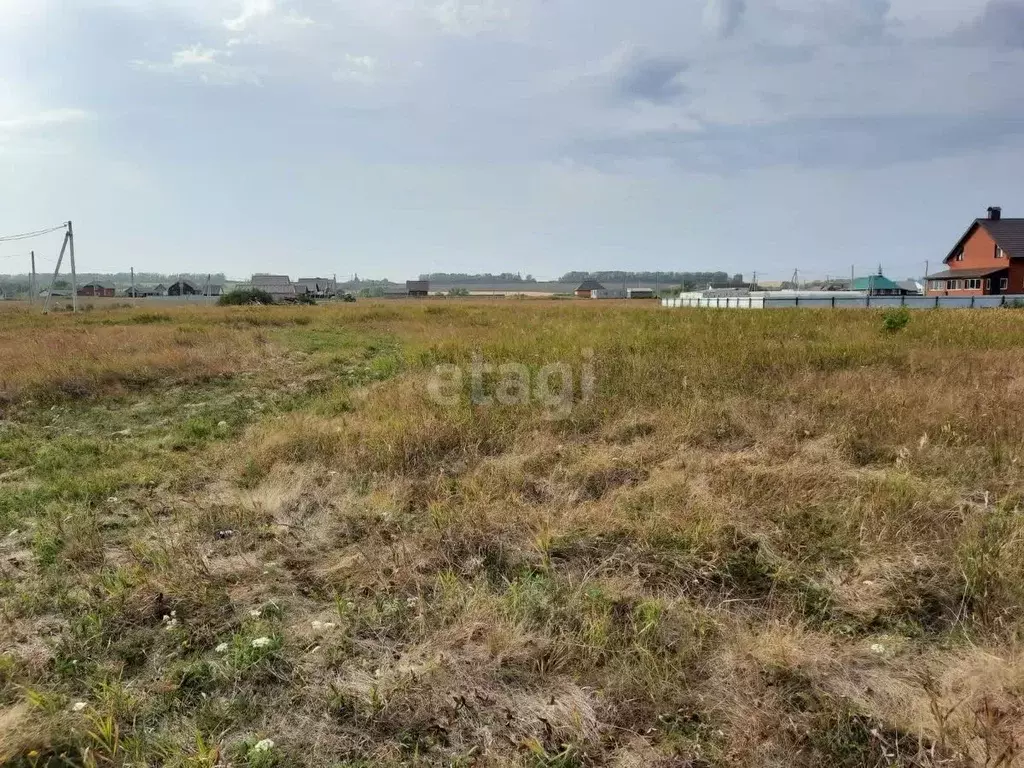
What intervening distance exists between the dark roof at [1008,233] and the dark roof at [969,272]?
1011 mm

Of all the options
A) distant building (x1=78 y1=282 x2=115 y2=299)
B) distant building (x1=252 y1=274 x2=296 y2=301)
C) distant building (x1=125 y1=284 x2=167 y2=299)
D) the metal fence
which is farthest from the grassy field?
distant building (x1=78 y1=282 x2=115 y2=299)

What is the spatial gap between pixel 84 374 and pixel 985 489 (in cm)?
1131

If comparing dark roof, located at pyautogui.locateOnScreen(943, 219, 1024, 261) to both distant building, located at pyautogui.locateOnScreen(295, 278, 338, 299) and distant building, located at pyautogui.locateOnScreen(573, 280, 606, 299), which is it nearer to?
distant building, located at pyautogui.locateOnScreen(573, 280, 606, 299)

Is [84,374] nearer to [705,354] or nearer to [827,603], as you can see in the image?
[705,354]

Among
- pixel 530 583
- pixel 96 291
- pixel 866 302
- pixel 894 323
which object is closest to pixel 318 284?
pixel 96 291

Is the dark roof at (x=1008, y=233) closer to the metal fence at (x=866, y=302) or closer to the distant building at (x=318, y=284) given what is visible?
the metal fence at (x=866, y=302)

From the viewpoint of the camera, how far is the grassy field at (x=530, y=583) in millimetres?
2182

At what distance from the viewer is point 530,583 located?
10.3 ft

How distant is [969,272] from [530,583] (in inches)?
1773

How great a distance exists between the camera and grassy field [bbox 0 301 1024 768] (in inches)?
85.9

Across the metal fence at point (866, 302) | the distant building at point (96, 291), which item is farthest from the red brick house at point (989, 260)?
the distant building at point (96, 291)

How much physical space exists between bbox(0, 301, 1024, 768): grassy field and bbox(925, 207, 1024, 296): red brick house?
37391 mm

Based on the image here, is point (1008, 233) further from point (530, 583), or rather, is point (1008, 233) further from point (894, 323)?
point (530, 583)

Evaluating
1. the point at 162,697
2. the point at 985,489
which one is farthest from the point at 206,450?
the point at 985,489
